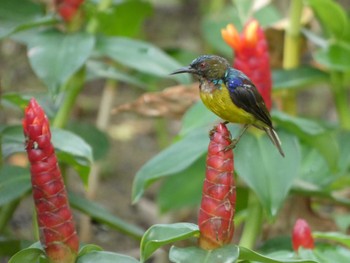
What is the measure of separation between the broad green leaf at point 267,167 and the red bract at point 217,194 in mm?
557

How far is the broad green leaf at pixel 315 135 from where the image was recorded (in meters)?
2.52

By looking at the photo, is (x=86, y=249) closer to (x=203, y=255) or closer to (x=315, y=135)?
(x=203, y=255)

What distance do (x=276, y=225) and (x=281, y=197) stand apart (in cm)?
76

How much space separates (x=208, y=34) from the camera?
3.79 metres

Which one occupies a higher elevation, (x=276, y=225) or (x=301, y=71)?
(x=301, y=71)

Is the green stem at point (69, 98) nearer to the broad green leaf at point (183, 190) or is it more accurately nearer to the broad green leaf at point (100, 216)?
the broad green leaf at point (100, 216)

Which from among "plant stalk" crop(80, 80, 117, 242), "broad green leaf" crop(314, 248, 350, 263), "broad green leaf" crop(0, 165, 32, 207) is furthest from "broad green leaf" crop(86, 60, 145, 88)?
"broad green leaf" crop(314, 248, 350, 263)

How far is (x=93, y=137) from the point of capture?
346 cm

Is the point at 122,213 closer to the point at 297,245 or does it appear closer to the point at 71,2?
the point at 71,2

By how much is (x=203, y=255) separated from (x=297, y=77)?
53.8 inches

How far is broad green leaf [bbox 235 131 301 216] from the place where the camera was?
2.34 metres

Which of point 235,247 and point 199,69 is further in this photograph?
point 199,69

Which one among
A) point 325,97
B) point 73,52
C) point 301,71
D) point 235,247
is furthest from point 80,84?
point 325,97

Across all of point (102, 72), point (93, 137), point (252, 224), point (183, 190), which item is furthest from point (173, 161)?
point (93, 137)
